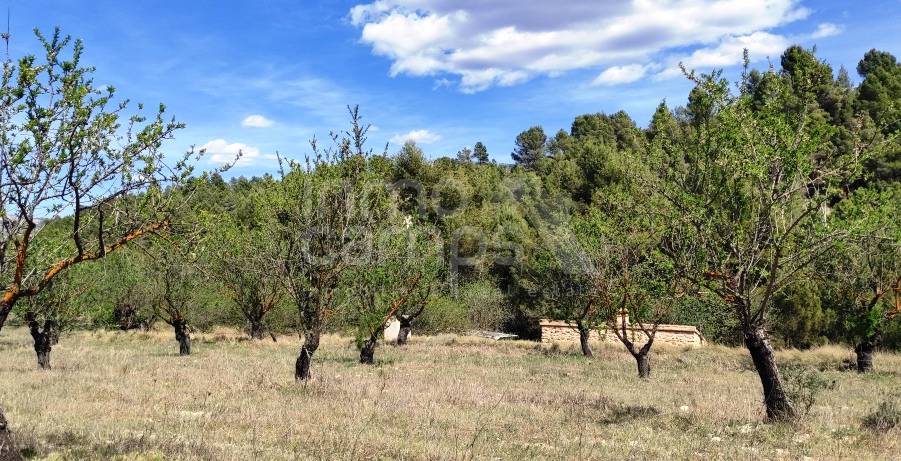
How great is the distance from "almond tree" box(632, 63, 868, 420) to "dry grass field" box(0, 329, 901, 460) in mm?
2848

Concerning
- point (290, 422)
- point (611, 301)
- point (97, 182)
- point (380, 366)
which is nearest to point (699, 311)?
point (611, 301)

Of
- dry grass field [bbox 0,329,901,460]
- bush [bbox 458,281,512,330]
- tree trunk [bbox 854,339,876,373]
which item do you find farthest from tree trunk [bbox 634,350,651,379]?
bush [bbox 458,281,512,330]

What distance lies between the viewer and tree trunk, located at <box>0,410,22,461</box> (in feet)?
26.1

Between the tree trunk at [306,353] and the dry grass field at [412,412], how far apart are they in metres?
0.58

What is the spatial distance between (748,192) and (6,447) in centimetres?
1437

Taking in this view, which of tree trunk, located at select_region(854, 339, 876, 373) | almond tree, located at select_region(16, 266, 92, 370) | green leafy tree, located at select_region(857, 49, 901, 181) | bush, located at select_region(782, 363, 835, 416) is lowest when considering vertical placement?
tree trunk, located at select_region(854, 339, 876, 373)

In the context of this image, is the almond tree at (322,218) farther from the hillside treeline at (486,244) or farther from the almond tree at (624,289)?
the almond tree at (624,289)

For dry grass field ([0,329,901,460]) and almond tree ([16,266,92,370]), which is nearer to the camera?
dry grass field ([0,329,901,460])

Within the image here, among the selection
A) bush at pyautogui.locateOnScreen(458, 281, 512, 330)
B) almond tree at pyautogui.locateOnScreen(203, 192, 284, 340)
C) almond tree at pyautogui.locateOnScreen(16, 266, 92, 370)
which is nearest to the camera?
almond tree at pyautogui.locateOnScreen(16, 266, 92, 370)

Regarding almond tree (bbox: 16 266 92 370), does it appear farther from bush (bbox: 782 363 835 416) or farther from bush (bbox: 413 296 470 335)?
bush (bbox: 413 296 470 335)

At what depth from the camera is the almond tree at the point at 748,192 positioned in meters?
12.2

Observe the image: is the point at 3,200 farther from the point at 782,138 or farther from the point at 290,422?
the point at 782,138

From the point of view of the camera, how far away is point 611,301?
25.8 m

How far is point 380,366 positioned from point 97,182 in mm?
18944
